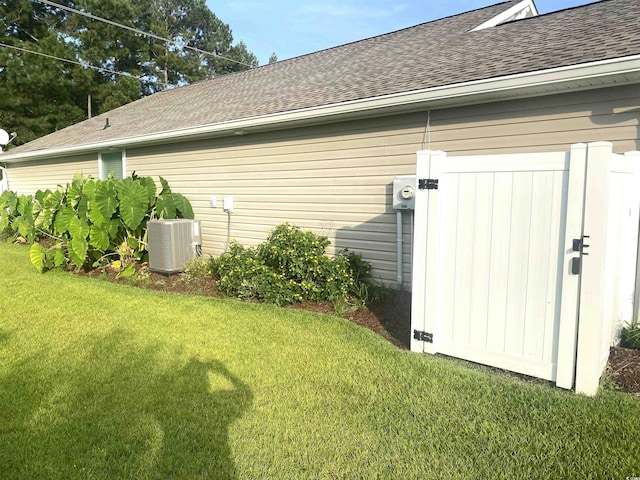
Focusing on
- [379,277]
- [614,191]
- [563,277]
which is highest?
[614,191]

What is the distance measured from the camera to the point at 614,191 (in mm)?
3158

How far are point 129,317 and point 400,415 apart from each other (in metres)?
3.54

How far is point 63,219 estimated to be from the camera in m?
7.78

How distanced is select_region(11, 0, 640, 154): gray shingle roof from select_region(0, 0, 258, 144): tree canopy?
528 inches

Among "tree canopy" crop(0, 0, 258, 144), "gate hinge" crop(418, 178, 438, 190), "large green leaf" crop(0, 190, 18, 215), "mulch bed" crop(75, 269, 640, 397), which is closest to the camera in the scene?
"mulch bed" crop(75, 269, 640, 397)

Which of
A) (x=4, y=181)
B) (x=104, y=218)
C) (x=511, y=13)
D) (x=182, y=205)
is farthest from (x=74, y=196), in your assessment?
(x=4, y=181)

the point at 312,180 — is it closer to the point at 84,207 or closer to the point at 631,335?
the point at 84,207

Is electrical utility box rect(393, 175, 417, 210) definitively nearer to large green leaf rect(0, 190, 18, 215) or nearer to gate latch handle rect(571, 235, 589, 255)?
gate latch handle rect(571, 235, 589, 255)

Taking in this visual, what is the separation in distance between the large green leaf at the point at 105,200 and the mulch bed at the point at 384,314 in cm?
112

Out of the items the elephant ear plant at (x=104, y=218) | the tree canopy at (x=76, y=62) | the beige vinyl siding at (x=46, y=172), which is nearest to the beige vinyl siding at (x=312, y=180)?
the elephant ear plant at (x=104, y=218)

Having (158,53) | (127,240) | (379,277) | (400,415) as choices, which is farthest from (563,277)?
(158,53)

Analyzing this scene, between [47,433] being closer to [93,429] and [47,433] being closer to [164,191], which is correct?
[93,429]

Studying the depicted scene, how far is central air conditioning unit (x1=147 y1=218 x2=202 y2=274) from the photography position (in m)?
7.30

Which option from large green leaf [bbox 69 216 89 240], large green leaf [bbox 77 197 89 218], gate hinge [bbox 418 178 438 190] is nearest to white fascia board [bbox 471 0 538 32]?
gate hinge [bbox 418 178 438 190]
